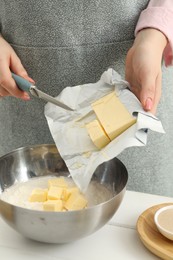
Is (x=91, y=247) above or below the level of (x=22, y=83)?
below

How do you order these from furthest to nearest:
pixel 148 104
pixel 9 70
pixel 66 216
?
pixel 9 70
pixel 148 104
pixel 66 216

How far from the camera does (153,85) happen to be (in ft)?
2.58

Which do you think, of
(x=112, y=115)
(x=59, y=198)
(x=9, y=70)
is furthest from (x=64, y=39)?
(x=59, y=198)

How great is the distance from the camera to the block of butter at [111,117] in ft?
2.44

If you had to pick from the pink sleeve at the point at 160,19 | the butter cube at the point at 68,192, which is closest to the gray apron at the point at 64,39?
the pink sleeve at the point at 160,19

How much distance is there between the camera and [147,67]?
0.81 metres

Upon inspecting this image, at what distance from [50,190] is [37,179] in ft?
0.33

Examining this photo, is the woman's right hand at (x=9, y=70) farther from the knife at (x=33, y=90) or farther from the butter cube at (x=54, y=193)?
the butter cube at (x=54, y=193)

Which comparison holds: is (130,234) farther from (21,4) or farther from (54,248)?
(21,4)

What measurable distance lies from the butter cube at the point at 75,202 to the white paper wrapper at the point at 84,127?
0.05ft

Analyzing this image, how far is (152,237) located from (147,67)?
272 mm

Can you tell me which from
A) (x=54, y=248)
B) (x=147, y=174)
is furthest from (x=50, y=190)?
(x=147, y=174)

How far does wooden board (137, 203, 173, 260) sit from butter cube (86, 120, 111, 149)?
0.13 m

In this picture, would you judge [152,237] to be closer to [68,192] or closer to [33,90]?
[68,192]
